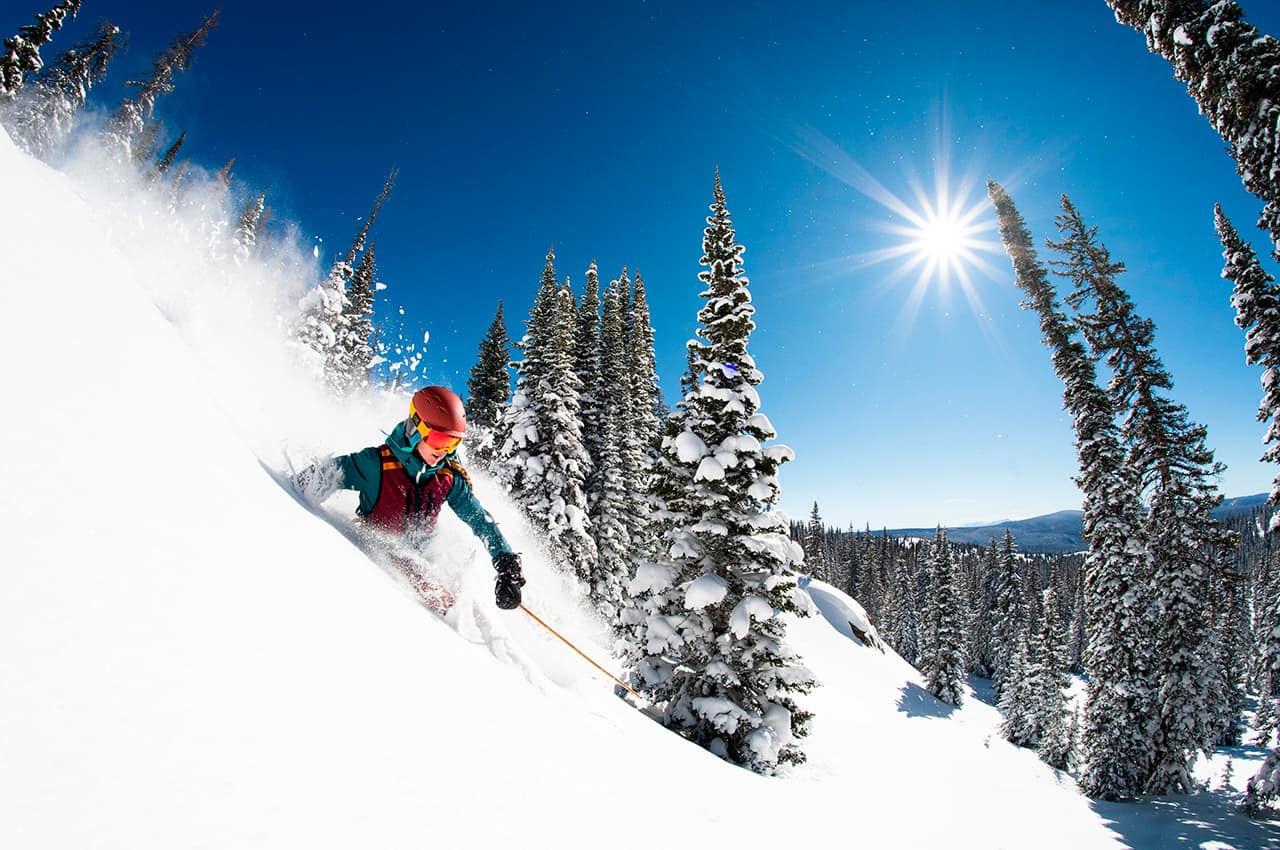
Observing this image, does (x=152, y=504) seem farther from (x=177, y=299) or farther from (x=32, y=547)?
(x=177, y=299)

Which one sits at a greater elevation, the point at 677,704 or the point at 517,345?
the point at 517,345

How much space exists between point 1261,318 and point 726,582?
1391 centimetres

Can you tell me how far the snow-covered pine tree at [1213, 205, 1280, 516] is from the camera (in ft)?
37.2

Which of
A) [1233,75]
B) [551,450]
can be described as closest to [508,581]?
[1233,75]

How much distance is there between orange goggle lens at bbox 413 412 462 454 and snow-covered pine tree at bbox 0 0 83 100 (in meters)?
32.3

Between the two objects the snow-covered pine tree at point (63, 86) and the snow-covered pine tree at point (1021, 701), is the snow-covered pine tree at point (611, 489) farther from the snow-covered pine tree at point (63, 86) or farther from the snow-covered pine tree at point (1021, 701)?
the snow-covered pine tree at point (1021, 701)

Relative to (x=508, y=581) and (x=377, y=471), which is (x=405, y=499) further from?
(x=508, y=581)

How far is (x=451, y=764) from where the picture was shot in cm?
212

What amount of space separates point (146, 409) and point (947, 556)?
5316 centimetres

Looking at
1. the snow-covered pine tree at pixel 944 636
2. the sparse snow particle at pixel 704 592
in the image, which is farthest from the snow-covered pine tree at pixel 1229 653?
the snow-covered pine tree at pixel 944 636

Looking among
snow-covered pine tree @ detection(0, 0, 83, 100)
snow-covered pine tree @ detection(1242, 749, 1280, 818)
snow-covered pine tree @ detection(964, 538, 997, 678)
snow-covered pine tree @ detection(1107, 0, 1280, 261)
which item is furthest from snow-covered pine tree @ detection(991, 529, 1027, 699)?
snow-covered pine tree @ detection(0, 0, 83, 100)

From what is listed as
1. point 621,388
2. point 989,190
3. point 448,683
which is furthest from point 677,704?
point 989,190

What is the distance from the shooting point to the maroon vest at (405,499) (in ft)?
15.1

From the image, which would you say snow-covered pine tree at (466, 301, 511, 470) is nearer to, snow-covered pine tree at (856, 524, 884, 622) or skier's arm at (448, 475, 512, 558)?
skier's arm at (448, 475, 512, 558)
